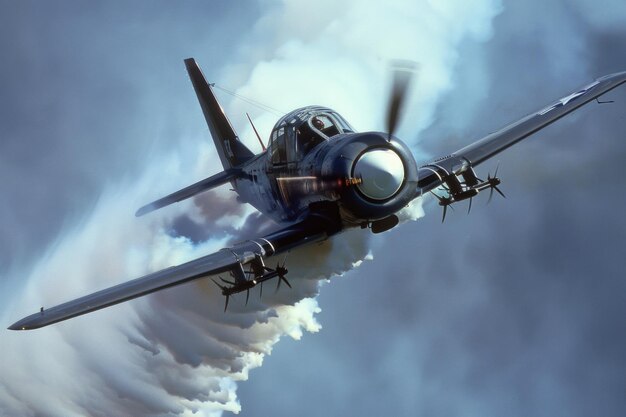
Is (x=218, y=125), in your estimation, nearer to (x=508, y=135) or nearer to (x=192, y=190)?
(x=192, y=190)

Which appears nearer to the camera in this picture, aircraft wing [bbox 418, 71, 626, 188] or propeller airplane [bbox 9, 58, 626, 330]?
propeller airplane [bbox 9, 58, 626, 330]

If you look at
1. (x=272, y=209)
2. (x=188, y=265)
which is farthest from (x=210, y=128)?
(x=188, y=265)

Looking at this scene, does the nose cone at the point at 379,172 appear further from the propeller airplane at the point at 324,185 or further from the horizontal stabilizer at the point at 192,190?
the horizontal stabilizer at the point at 192,190

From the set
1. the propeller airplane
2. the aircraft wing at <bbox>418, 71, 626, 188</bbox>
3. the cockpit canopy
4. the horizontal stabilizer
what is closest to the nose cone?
the propeller airplane

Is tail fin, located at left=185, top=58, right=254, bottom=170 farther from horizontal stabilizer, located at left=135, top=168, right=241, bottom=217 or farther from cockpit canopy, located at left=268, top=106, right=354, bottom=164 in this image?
cockpit canopy, located at left=268, top=106, right=354, bottom=164

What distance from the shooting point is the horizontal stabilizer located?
28.5 meters

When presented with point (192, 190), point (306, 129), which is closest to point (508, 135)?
point (306, 129)

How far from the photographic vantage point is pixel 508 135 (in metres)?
24.7

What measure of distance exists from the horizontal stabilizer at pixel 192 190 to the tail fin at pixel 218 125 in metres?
0.89

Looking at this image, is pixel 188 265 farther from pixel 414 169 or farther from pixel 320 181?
pixel 414 169

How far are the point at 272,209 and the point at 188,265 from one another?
218 inches

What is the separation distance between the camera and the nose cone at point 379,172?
18078mm

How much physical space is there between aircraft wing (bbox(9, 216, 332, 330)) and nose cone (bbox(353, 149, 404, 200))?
2.60 m

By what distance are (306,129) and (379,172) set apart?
351cm
